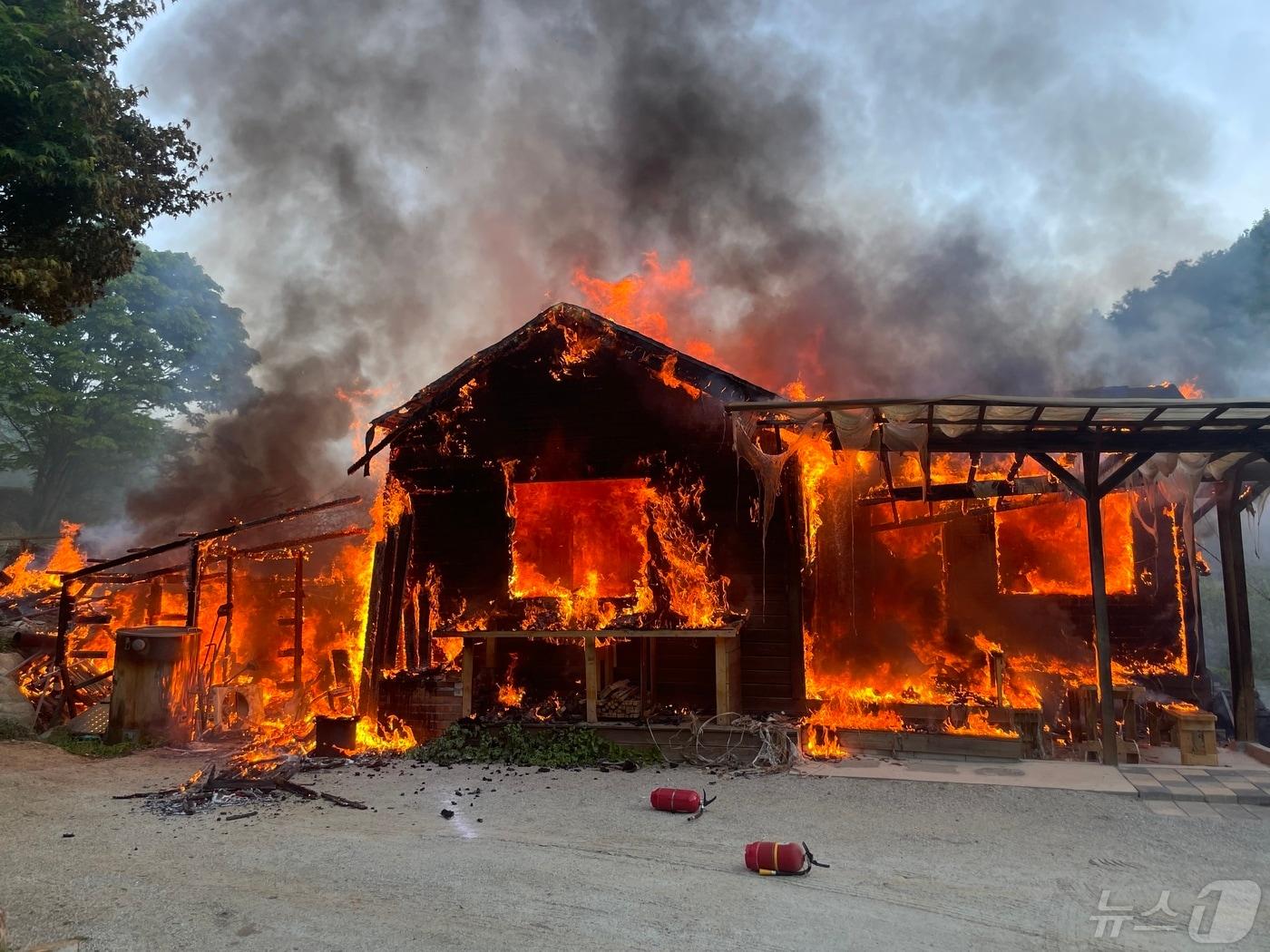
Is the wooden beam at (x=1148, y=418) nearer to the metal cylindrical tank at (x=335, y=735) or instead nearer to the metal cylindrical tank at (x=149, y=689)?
the metal cylindrical tank at (x=335, y=735)

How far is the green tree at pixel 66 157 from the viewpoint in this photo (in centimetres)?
889

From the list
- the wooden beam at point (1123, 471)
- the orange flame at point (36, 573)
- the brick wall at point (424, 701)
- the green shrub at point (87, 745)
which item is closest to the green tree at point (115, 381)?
the orange flame at point (36, 573)

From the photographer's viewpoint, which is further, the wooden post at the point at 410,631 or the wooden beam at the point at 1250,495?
the wooden post at the point at 410,631

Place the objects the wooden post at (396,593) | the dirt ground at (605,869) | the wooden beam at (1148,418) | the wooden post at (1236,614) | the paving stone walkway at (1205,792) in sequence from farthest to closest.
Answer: the wooden post at (396,593) → the wooden post at (1236,614) → the wooden beam at (1148,418) → the paving stone walkway at (1205,792) → the dirt ground at (605,869)

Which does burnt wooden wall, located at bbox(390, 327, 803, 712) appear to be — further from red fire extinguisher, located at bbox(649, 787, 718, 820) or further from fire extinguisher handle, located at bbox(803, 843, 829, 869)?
fire extinguisher handle, located at bbox(803, 843, 829, 869)

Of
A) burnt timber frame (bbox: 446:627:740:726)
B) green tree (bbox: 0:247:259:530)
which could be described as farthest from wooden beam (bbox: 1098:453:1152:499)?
green tree (bbox: 0:247:259:530)

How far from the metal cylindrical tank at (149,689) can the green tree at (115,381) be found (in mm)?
23169

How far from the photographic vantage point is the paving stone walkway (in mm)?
7113

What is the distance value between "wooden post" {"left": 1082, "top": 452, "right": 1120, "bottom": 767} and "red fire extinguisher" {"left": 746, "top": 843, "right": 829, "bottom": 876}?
5045 mm

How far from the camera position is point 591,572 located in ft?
42.1

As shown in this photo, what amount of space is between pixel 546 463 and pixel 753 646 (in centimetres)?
429

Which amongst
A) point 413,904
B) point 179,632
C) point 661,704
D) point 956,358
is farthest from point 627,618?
point 956,358

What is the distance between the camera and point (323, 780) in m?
8.80

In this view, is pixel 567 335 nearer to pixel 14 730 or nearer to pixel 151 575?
pixel 151 575
